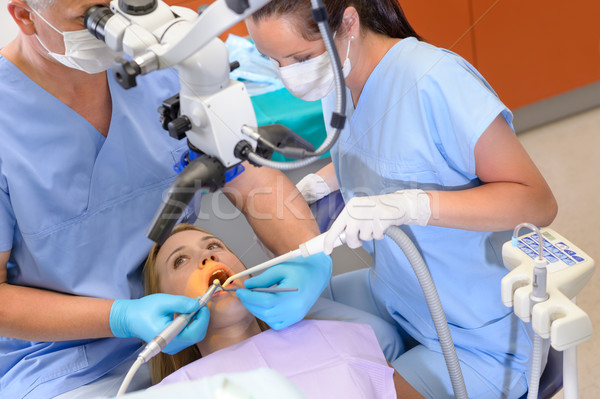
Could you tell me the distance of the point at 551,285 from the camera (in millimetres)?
1100

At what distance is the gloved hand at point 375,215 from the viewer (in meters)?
1.32

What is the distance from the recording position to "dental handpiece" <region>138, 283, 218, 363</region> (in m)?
1.29

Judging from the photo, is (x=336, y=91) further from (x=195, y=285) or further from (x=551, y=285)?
(x=195, y=285)

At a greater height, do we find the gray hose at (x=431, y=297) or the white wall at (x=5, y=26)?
the white wall at (x=5, y=26)

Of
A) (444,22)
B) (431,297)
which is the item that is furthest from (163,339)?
(444,22)

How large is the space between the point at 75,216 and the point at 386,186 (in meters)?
0.79

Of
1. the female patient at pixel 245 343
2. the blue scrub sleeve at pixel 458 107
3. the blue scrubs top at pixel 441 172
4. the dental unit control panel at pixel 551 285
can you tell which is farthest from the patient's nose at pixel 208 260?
the dental unit control panel at pixel 551 285

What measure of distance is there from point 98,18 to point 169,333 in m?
0.65

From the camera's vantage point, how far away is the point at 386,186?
1594 mm

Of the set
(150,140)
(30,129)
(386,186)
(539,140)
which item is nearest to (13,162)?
(30,129)

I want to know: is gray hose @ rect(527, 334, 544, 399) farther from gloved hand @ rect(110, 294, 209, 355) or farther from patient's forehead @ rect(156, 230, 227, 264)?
patient's forehead @ rect(156, 230, 227, 264)

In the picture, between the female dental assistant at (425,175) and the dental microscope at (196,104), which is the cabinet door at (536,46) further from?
the dental microscope at (196,104)

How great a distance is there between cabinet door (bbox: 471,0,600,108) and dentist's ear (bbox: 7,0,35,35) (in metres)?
2.43

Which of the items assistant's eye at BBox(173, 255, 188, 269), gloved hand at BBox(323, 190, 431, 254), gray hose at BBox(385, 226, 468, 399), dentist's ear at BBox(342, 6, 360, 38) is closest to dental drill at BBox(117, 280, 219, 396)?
assistant's eye at BBox(173, 255, 188, 269)
